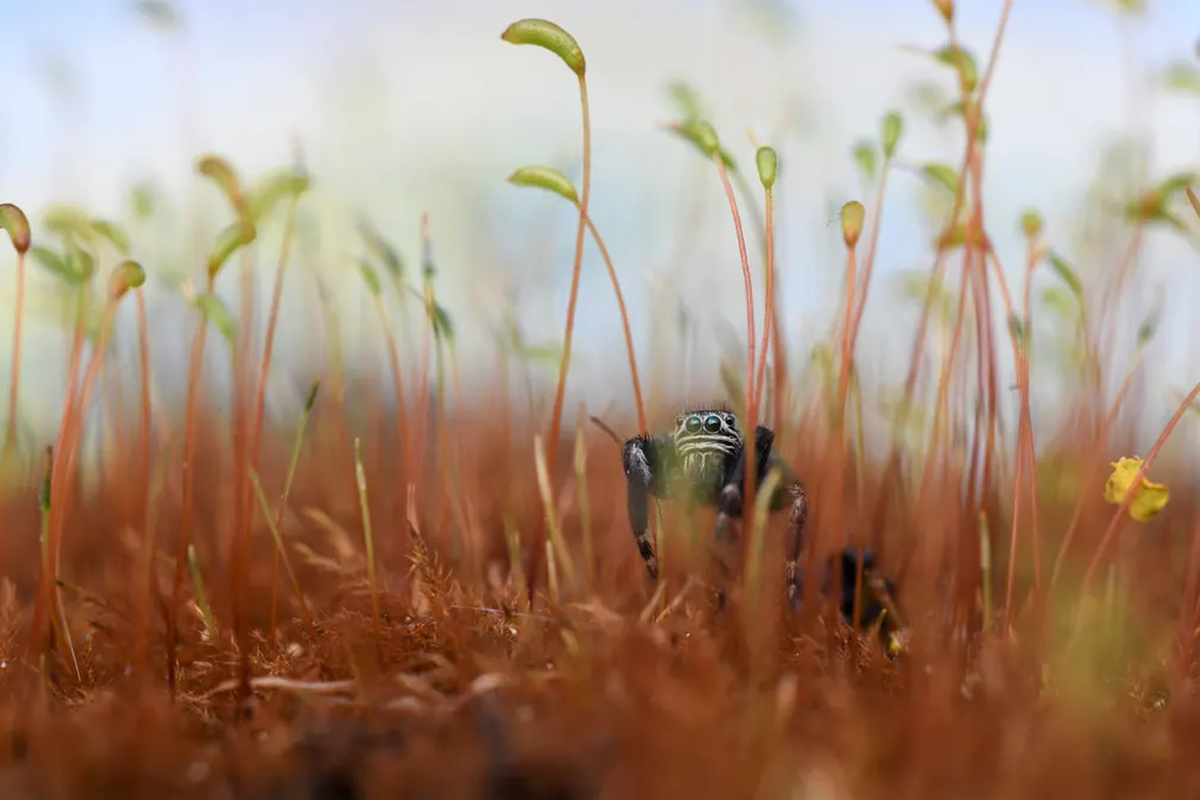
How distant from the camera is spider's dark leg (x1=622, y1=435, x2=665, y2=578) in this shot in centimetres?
165

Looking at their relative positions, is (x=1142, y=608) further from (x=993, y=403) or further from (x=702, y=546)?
(x=702, y=546)

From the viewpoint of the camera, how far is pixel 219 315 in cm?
173

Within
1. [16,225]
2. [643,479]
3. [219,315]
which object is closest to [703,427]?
[643,479]

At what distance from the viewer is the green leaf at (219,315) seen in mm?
1641

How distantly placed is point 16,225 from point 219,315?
1.03 feet

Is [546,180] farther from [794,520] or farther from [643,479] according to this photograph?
[794,520]

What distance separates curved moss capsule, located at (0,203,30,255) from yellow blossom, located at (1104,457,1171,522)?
1654 millimetres

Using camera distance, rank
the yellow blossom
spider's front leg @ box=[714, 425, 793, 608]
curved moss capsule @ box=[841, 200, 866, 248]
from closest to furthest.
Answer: curved moss capsule @ box=[841, 200, 866, 248]
the yellow blossom
spider's front leg @ box=[714, 425, 793, 608]

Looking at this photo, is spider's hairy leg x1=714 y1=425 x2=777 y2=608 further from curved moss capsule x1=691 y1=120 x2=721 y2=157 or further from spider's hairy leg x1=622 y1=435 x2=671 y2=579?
curved moss capsule x1=691 y1=120 x2=721 y2=157

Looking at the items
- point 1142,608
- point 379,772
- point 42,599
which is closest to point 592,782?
point 379,772

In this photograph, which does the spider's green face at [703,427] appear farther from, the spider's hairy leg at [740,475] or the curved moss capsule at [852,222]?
the curved moss capsule at [852,222]

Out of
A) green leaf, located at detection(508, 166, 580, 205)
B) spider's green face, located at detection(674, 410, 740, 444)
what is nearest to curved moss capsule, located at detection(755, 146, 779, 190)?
green leaf, located at detection(508, 166, 580, 205)

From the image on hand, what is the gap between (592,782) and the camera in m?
1.08

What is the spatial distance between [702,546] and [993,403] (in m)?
0.54
